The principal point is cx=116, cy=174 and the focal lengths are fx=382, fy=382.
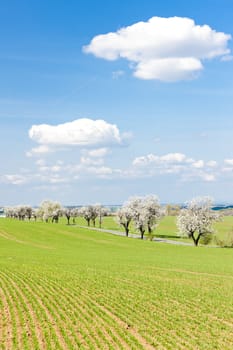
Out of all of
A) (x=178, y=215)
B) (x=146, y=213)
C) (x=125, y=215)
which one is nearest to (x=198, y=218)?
(x=178, y=215)

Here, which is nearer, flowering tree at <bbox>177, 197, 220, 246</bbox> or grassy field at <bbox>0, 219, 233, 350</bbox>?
grassy field at <bbox>0, 219, 233, 350</bbox>

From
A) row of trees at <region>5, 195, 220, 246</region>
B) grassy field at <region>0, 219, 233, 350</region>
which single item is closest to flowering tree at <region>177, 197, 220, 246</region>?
row of trees at <region>5, 195, 220, 246</region>

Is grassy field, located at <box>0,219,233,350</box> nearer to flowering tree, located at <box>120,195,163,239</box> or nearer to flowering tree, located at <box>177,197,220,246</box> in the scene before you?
flowering tree, located at <box>177,197,220,246</box>

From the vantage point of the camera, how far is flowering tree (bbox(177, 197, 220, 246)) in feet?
339

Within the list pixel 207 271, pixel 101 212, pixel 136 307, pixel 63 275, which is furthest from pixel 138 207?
pixel 136 307

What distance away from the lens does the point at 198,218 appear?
342ft

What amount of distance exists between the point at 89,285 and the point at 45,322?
11.9 metres

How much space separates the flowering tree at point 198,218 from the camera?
10331 centimetres

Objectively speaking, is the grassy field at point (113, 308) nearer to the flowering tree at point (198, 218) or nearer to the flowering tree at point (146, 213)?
the flowering tree at point (198, 218)

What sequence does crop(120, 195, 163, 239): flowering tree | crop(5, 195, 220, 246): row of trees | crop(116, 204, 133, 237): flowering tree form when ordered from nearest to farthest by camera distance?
crop(5, 195, 220, 246): row of trees → crop(120, 195, 163, 239): flowering tree → crop(116, 204, 133, 237): flowering tree

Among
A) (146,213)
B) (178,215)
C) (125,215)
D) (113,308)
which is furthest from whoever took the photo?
(125,215)

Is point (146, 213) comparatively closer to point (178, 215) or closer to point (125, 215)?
point (178, 215)

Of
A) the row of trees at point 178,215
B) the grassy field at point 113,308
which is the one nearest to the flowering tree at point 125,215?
the row of trees at point 178,215

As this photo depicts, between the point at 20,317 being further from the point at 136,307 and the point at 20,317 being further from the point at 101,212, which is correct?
the point at 101,212
